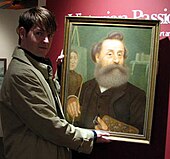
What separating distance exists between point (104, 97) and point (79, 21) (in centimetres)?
42

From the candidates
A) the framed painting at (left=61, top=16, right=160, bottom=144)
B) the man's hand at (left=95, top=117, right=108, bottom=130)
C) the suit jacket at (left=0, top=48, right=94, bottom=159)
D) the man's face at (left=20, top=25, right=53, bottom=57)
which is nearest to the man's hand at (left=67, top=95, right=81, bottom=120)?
the framed painting at (left=61, top=16, right=160, bottom=144)

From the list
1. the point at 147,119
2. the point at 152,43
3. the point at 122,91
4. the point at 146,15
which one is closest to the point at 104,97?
the point at 122,91

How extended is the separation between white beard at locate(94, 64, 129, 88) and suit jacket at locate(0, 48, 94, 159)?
1.01 feet

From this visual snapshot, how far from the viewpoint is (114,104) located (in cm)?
179

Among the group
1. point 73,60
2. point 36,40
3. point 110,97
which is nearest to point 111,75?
point 110,97

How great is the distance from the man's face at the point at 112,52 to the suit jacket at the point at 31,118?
1.09 feet

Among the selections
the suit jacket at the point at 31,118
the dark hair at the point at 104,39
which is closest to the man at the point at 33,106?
the suit jacket at the point at 31,118

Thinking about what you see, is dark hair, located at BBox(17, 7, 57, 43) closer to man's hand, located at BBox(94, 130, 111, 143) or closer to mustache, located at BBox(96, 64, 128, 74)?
mustache, located at BBox(96, 64, 128, 74)

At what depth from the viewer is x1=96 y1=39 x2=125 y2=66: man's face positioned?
5.81 feet

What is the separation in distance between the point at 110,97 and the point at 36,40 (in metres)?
0.49

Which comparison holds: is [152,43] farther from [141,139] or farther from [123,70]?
[141,139]

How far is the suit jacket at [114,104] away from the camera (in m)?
1.76

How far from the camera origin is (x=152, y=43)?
1729 millimetres

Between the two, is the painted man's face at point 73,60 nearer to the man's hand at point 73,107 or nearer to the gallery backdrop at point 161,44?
the man's hand at point 73,107
